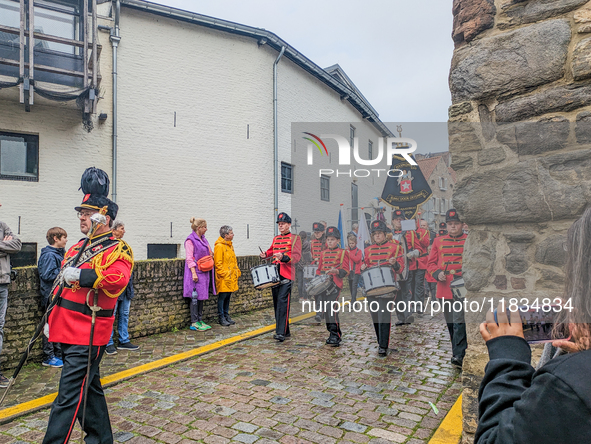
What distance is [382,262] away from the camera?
263 inches

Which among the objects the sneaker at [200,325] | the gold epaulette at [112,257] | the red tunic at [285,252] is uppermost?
the gold epaulette at [112,257]

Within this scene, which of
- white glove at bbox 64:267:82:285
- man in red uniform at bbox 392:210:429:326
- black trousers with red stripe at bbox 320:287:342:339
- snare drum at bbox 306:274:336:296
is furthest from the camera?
man in red uniform at bbox 392:210:429:326

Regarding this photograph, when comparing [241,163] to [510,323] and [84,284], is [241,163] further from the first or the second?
[510,323]

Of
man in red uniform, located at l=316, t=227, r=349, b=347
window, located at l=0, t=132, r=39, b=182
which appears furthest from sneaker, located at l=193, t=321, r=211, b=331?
window, located at l=0, t=132, r=39, b=182

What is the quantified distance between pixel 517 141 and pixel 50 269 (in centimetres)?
502

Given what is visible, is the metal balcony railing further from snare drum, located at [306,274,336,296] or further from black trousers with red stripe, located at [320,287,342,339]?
black trousers with red stripe, located at [320,287,342,339]

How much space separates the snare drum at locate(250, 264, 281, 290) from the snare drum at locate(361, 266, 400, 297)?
1.55 m

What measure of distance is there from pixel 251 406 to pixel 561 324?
3271mm

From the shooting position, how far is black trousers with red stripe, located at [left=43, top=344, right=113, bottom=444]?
271 cm

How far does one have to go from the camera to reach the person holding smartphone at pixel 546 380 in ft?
3.28

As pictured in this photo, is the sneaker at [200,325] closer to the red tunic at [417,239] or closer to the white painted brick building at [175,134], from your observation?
the white painted brick building at [175,134]

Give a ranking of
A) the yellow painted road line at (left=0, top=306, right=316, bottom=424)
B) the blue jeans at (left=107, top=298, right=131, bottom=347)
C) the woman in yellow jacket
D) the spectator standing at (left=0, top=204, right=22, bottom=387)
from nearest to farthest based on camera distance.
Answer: the yellow painted road line at (left=0, top=306, right=316, bottom=424)
the spectator standing at (left=0, top=204, right=22, bottom=387)
the blue jeans at (left=107, top=298, right=131, bottom=347)
the woman in yellow jacket

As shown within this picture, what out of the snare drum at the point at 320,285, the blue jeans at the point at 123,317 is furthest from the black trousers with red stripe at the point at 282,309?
the blue jeans at the point at 123,317

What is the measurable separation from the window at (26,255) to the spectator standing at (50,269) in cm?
525
